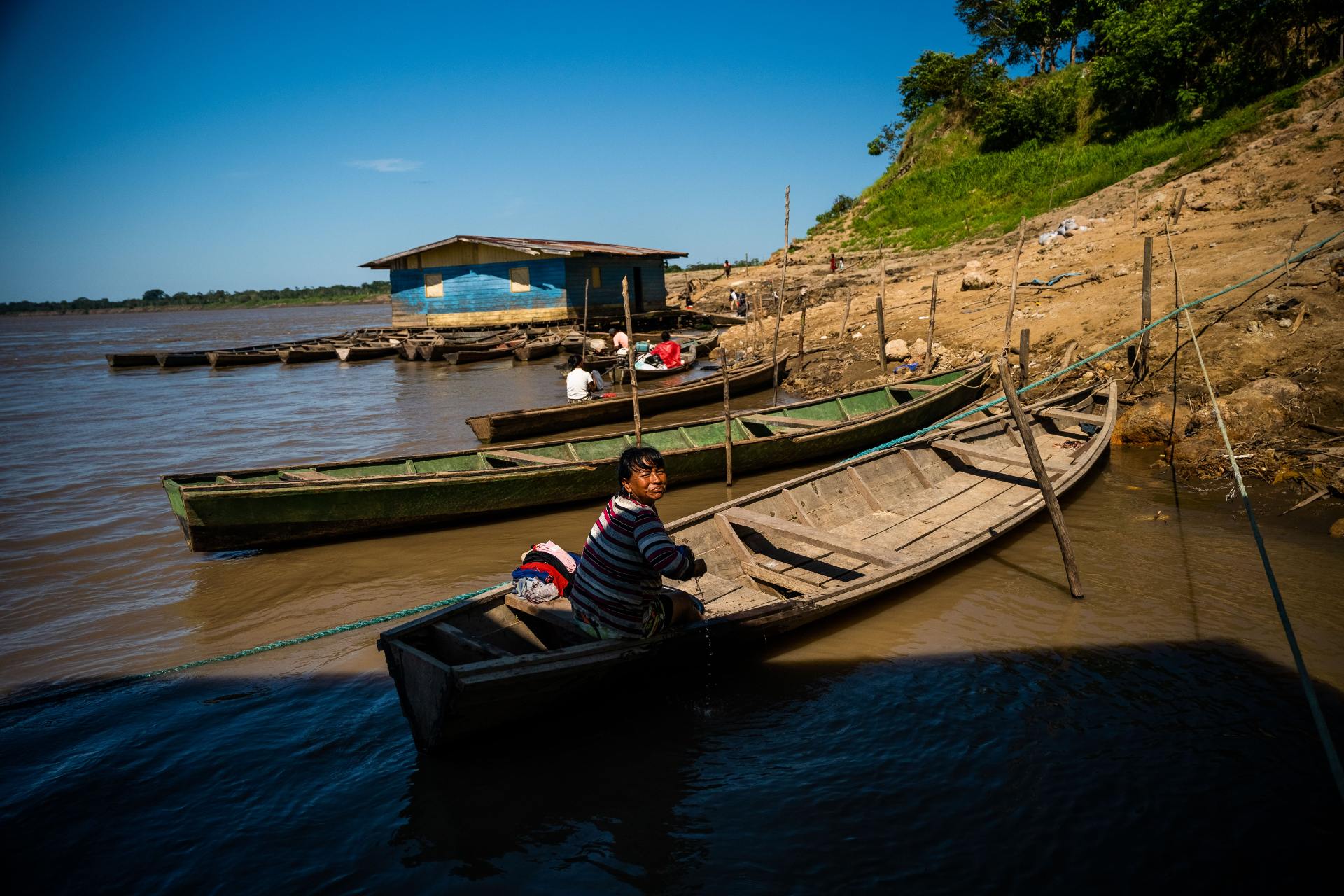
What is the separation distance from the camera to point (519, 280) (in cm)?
2783

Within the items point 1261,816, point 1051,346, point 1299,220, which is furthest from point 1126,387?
point 1261,816

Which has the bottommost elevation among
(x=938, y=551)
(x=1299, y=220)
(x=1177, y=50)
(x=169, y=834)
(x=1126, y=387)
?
(x=169, y=834)

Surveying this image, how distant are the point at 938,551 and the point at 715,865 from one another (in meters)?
3.26

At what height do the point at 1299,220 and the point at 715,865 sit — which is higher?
the point at 1299,220

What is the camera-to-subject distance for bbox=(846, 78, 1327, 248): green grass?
20.1 m

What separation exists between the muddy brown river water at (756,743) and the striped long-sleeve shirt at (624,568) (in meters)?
0.69

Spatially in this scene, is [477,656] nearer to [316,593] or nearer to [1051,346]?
[316,593]

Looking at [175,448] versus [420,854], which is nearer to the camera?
[420,854]

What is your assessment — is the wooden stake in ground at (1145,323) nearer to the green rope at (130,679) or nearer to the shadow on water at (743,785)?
the shadow on water at (743,785)

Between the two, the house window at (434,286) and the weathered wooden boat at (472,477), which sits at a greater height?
the house window at (434,286)

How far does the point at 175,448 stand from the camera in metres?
13.7

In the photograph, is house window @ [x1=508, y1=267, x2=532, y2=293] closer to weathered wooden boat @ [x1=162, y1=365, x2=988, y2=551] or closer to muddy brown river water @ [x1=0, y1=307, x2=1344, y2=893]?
weathered wooden boat @ [x1=162, y1=365, x2=988, y2=551]

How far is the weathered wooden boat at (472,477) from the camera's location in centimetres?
734

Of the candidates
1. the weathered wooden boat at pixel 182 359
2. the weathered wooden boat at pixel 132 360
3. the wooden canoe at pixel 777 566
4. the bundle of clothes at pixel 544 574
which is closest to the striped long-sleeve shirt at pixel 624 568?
the wooden canoe at pixel 777 566
